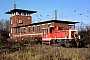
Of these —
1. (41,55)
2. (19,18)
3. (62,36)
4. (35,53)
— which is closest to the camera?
(41,55)

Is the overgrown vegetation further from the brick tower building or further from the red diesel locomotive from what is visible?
the brick tower building

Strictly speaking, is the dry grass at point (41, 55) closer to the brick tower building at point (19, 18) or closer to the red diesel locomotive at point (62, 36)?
the red diesel locomotive at point (62, 36)

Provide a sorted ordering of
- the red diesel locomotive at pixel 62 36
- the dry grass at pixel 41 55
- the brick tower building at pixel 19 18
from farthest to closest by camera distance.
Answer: the brick tower building at pixel 19 18 → the red diesel locomotive at pixel 62 36 → the dry grass at pixel 41 55

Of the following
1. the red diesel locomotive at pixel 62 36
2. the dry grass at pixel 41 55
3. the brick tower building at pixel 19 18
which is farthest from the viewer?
the brick tower building at pixel 19 18

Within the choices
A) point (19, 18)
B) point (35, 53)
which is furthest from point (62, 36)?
point (19, 18)

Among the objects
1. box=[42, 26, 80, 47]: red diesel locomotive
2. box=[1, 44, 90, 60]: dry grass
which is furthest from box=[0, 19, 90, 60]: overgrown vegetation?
box=[42, 26, 80, 47]: red diesel locomotive

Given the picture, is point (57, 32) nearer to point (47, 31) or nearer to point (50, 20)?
point (47, 31)

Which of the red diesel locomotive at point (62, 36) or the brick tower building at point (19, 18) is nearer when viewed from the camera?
the red diesel locomotive at point (62, 36)

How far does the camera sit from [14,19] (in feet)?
165

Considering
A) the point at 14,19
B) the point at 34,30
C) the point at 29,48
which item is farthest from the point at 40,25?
the point at 29,48

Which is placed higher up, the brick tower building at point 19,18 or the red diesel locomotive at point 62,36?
the brick tower building at point 19,18

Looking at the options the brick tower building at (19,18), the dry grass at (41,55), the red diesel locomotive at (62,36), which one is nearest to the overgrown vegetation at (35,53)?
the dry grass at (41,55)

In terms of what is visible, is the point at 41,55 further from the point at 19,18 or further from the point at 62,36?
the point at 19,18

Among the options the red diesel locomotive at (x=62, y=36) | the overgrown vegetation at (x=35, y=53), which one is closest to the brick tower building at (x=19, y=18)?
the red diesel locomotive at (x=62, y=36)
